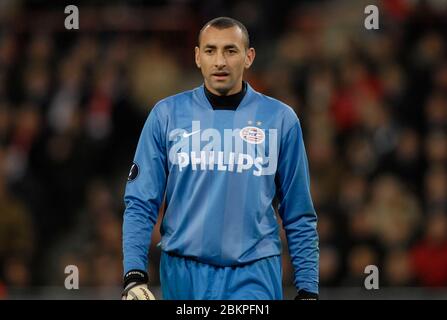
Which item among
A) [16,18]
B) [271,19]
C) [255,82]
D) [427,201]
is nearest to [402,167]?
[427,201]

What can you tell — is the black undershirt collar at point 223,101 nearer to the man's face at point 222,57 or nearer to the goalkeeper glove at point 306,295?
the man's face at point 222,57

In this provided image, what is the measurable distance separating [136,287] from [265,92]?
641cm

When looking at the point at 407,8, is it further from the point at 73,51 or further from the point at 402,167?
the point at 73,51

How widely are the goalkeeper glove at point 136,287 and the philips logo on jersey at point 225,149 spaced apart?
0.58 meters

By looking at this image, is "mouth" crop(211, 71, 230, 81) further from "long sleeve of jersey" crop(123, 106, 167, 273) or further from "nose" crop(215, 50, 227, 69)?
"long sleeve of jersey" crop(123, 106, 167, 273)

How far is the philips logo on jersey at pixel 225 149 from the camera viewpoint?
5.77m

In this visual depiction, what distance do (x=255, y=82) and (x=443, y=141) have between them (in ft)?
6.39

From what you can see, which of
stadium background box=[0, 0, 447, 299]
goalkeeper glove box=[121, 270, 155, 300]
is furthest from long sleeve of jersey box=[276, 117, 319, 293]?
stadium background box=[0, 0, 447, 299]

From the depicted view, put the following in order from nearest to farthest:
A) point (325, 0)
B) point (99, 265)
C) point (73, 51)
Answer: point (99, 265), point (73, 51), point (325, 0)

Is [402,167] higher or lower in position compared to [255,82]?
lower

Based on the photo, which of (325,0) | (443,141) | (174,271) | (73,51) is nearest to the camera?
(174,271)

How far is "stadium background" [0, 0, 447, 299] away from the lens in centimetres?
1058

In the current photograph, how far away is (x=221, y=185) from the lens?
18.8 ft

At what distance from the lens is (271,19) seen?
13055mm
